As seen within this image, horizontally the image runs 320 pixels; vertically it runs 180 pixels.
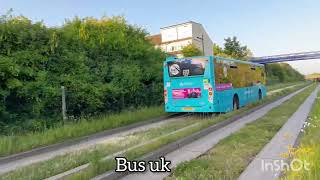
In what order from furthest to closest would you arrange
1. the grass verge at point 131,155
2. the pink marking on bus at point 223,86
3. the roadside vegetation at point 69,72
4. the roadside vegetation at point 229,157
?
1. the pink marking on bus at point 223,86
2. the roadside vegetation at point 69,72
3. the roadside vegetation at point 229,157
4. the grass verge at point 131,155

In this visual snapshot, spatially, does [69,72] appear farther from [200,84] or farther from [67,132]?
[200,84]

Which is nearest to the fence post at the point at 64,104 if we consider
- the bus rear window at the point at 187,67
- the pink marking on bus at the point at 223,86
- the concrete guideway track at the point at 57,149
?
the concrete guideway track at the point at 57,149

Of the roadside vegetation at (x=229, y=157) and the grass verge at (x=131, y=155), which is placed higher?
the grass verge at (x=131, y=155)

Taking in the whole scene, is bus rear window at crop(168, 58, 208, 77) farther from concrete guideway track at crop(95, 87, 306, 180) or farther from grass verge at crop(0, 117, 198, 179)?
grass verge at crop(0, 117, 198, 179)

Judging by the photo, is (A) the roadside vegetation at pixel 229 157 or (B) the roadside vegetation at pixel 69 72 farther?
(B) the roadside vegetation at pixel 69 72

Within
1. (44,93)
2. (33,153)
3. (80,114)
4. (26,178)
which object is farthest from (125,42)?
(26,178)

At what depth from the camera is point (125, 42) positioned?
17875mm

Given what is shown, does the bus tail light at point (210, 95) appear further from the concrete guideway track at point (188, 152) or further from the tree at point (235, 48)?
the tree at point (235, 48)

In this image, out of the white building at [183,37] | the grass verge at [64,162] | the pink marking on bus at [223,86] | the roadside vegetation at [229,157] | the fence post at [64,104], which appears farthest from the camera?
the white building at [183,37]

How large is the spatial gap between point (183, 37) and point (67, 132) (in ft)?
247

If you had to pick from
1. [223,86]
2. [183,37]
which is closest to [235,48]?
[183,37]

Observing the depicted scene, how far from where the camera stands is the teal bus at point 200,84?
15.2 meters

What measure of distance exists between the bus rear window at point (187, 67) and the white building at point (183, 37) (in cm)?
6439

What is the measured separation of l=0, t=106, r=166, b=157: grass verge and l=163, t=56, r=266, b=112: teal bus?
163 centimetres
